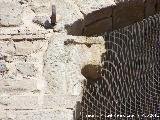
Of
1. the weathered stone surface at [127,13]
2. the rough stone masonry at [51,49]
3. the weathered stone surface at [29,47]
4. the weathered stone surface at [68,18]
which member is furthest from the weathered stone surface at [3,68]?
the weathered stone surface at [127,13]

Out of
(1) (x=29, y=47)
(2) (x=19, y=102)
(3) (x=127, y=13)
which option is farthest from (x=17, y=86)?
(3) (x=127, y=13)

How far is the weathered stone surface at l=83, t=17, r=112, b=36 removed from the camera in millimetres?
4090

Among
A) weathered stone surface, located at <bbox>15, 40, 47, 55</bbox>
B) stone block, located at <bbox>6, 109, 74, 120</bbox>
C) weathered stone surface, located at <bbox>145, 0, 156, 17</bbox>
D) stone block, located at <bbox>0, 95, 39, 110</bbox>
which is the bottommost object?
stone block, located at <bbox>6, 109, 74, 120</bbox>

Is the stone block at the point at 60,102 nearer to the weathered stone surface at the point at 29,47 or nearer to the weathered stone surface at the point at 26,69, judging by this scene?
the weathered stone surface at the point at 26,69

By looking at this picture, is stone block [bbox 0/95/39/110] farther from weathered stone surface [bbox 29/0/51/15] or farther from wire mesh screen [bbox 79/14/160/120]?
weathered stone surface [bbox 29/0/51/15]

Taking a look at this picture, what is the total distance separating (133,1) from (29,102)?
131 centimetres

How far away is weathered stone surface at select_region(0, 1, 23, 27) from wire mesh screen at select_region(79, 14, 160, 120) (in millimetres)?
643

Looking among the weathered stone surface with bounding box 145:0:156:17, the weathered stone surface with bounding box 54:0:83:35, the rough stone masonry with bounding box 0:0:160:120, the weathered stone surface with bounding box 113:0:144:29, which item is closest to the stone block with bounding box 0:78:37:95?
the rough stone masonry with bounding box 0:0:160:120

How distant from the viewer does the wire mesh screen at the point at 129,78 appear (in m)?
3.69

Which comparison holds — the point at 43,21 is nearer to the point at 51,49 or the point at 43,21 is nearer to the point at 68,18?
the point at 68,18

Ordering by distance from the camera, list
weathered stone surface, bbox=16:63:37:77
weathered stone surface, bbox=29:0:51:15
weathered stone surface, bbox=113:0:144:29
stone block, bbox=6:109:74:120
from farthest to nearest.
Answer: weathered stone surface, bbox=113:0:144:29
weathered stone surface, bbox=29:0:51:15
weathered stone surface, bbox=16:63:37:77
stone block, bbox=6:109:74:120

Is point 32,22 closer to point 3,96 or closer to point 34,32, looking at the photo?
point 34,32

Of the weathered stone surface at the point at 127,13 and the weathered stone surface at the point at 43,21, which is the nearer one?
the weathered stone surface at the point at 43,21

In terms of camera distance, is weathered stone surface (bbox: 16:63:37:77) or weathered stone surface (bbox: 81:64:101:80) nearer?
weathered stone surface (bbox: 16:63:37:77)
